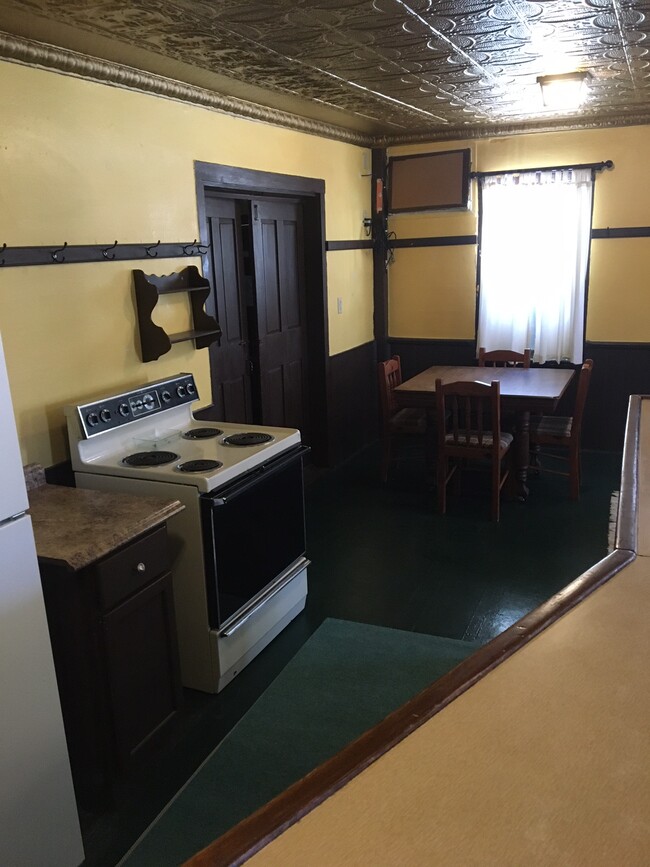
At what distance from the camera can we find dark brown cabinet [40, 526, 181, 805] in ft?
6.88

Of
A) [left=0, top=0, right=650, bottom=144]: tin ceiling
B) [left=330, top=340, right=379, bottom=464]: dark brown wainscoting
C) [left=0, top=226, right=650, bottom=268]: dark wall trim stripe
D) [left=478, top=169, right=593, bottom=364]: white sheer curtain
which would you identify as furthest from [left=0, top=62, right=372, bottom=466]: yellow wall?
[left=478, top=169, right=593, bottom=364]: white sheer curtain

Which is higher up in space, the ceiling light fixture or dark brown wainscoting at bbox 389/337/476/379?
the ceiling light fixture

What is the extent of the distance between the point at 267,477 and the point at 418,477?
2.44 m

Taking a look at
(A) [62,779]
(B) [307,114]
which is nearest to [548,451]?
(B) [307,114]

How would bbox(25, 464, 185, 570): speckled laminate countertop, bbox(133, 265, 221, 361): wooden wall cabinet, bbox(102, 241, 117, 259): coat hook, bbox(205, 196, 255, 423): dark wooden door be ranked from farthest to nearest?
bbox(205, 196, 255, 423): dark wooden door < bbox(133, 265, 221, 361): wooden wall cabinet < bbox(102, 241, 117, 259): coat hook < bbox(25, 464, 185, 570): speckled laminate countertop

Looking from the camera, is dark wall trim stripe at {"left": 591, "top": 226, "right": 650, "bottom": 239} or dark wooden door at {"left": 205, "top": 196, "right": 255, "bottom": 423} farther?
dark wall trim stripe at {"left": 591, "top": 226, "right": 650, "bottom": 239}

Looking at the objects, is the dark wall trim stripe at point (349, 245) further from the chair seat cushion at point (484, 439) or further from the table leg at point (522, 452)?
the table leg at point (522, 452)

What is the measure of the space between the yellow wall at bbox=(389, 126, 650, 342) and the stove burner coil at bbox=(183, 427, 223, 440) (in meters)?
3.07

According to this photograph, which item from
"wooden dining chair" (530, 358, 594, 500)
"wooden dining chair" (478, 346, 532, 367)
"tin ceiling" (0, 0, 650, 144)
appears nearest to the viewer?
"tin ceiling" (0, 0, 650, 144)

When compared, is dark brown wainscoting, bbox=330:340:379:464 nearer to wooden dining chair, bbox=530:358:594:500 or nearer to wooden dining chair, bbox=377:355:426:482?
wooden dining chair, bbox=377:355:426:482

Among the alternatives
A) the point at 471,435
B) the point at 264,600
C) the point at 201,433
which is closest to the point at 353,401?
the point at 471,435

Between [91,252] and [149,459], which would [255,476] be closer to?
[149,459]

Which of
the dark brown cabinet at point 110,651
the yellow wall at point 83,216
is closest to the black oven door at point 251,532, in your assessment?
the dark brown cabinet at point 110,651

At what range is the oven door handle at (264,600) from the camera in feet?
8.78
